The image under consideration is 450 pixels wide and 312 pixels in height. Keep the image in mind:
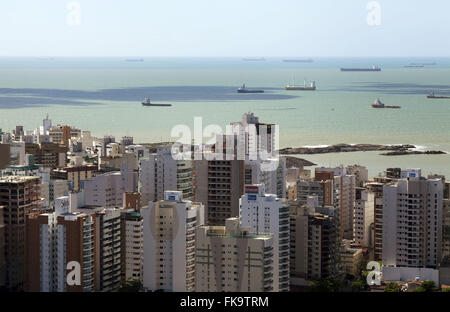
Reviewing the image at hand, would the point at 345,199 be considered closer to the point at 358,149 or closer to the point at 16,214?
the point at 16,214

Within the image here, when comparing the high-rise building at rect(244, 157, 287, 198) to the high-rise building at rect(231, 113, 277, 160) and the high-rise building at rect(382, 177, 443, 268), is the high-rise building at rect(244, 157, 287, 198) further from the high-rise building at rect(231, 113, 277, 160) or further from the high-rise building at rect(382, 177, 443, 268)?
the high-rise building at rect(382, 177, 443, 268)

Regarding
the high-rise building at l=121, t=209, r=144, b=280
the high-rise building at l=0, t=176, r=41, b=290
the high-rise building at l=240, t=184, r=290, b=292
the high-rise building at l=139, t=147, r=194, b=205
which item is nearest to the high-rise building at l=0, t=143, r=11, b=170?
the high-rise building at l=139, t=147, r=194, b=205

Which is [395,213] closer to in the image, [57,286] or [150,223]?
[150,223]

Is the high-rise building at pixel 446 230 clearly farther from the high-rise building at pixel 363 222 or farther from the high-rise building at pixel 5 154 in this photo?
the high-rise building at pixel 5 154

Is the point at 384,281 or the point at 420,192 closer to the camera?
the point at 384,281

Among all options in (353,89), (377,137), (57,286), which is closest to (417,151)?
(377,137)

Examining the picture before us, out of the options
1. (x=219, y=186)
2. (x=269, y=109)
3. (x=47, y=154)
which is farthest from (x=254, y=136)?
(x=269, y=109)
